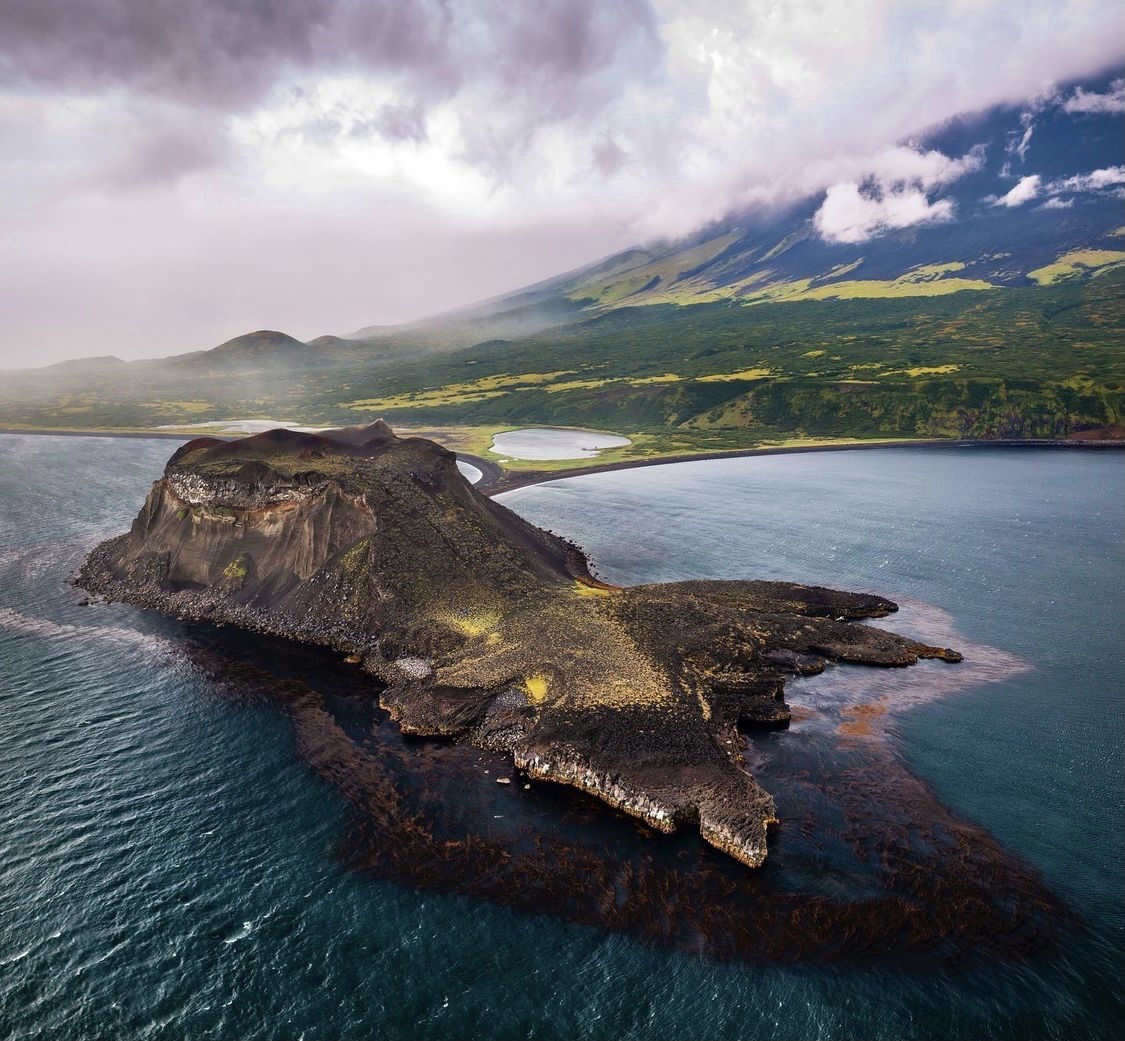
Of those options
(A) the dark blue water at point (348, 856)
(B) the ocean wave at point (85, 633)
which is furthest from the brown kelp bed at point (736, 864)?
(B) the ocean wave at point (85, 633)

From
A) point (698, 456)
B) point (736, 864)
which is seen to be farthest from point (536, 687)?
point (698, 456)

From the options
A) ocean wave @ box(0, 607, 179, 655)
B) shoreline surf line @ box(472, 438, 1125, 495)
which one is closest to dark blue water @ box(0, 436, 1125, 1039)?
ocean wave @ box(0, 607, 179, 655)

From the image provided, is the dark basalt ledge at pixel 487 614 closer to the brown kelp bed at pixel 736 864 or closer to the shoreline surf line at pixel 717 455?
the brown kelp bed at pixel 736 864

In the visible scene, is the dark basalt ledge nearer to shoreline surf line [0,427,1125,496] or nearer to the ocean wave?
the ocean wave

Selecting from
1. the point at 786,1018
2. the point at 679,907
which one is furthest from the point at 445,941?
the point at 786,1018

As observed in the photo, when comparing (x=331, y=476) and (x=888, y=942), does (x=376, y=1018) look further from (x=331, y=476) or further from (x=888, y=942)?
(x=331, y=476)
